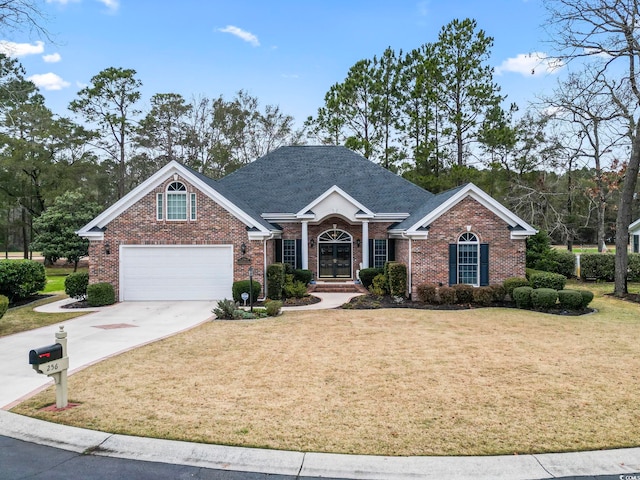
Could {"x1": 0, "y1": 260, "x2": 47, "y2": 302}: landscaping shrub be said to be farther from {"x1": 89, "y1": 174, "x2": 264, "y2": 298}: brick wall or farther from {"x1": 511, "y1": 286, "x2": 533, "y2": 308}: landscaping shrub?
{"x1": 511, "y1": 286, "x2": 533, "y2": 308}: landscaping shrub

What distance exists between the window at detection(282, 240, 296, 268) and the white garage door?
4.56m

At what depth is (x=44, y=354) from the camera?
5.70 metres

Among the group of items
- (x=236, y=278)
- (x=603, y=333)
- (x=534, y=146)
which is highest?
(x=534, y=146)

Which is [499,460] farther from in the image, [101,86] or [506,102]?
[101,86]

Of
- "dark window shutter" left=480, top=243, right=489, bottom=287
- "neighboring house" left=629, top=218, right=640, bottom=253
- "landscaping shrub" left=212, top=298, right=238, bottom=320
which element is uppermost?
"neighboring house" left=629, top=218, right=640, bottom=253

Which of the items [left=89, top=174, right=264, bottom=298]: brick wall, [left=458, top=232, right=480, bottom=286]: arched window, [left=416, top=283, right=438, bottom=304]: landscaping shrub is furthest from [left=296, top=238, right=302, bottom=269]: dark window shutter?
[left=458, top=232, right=480, bottom=286]: arched window

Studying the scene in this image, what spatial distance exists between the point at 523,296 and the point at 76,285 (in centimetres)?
1691

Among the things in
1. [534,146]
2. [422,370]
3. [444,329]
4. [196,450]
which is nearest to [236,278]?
[444,329]

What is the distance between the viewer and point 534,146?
3216cm

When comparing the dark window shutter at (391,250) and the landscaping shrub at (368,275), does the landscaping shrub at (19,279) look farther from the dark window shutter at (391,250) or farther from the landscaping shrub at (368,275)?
the dark window shutter at (391,250)

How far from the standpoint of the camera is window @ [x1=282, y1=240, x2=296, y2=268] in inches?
813

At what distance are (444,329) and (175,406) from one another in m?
7.88

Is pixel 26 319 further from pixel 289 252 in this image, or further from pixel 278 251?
pixel 289 252

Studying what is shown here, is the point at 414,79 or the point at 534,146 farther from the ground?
the point at 414,79
